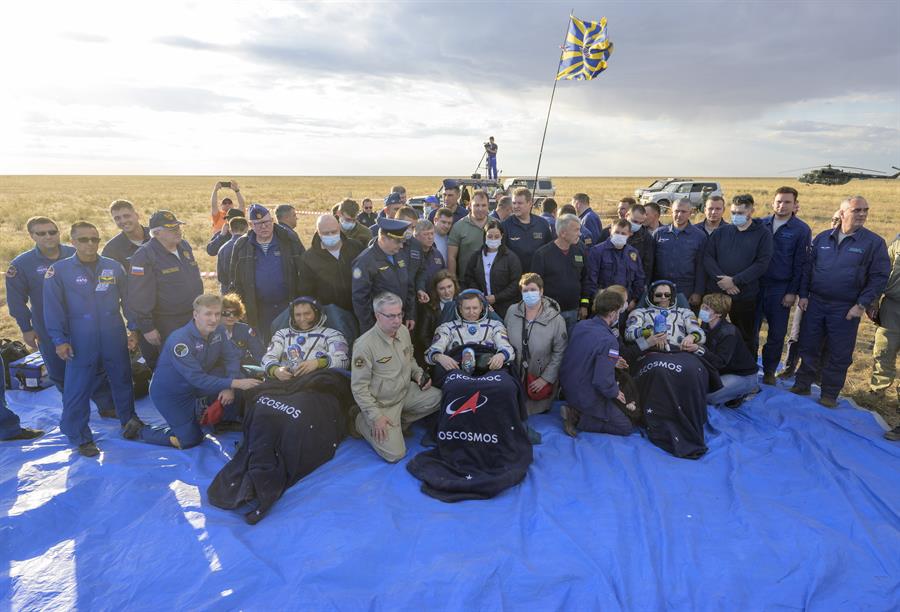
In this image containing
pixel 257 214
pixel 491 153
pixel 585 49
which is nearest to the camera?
pixel 257 214

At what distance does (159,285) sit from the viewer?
5203 mm

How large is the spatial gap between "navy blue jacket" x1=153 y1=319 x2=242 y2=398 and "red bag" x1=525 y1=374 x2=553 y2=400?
300 centimetres

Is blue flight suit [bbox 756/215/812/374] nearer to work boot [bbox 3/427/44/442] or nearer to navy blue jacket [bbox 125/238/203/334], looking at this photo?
navy blue jacket [bbox 125/238/203/334]

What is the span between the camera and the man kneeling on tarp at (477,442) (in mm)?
3910

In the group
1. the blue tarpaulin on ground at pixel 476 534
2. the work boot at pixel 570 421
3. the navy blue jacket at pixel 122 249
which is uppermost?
the navy blue jacket at pixel 122 249

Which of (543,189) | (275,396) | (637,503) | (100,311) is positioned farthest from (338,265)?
(543,189)

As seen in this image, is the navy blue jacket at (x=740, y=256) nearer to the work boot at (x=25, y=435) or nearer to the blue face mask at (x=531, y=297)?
the blue face mask at (x=531, y=297)

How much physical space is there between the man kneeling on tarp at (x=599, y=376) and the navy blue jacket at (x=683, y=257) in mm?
1976

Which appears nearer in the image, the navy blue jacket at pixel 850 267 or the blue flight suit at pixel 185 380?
the blue flight suit at pixel 185 380

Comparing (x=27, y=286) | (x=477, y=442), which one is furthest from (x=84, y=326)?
(x=477, y=442)

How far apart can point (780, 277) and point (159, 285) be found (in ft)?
24.0

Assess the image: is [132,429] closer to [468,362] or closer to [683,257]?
[468,362]

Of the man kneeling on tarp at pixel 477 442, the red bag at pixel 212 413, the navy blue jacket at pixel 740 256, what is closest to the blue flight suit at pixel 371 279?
the man kneeling on tarp at pixel 477 442

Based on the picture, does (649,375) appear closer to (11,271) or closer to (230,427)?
(230,427)
